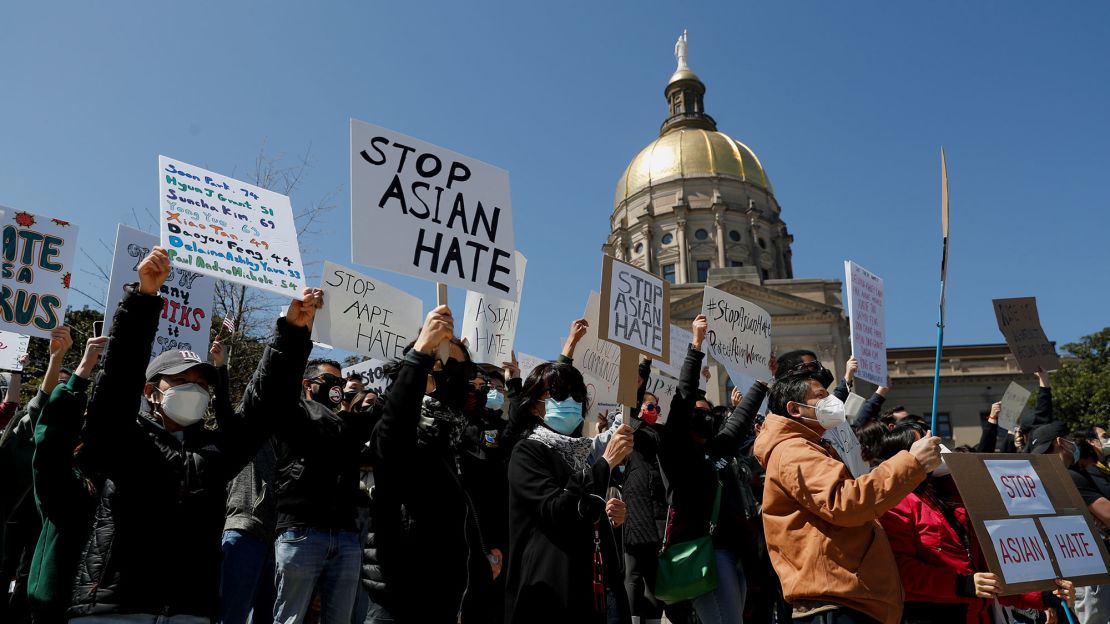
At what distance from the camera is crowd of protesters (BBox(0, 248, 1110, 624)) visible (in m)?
3.28

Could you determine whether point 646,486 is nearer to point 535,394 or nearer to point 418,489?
point 535,394

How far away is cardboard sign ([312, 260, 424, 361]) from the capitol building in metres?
45.3

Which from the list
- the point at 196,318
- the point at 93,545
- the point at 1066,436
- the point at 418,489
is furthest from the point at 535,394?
the point at 1066,436

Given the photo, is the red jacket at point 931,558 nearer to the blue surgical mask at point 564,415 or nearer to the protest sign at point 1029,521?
the protest sign at point 1029,521

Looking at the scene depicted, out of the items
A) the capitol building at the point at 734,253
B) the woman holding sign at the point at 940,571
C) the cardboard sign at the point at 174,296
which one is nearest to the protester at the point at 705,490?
the woman holding sign at the point at 940,571

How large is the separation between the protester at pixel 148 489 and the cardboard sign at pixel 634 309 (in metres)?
3.64

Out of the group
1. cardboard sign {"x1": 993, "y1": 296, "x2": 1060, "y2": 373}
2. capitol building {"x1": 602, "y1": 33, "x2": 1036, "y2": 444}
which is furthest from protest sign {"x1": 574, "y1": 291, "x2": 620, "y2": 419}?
capitol building {"x1": 602, "y1": 33, "x2": 1036, "y2": 444}

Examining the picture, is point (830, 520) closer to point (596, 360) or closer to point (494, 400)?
point (494, 400)

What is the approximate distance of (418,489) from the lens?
403cm

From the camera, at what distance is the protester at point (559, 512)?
13.5 feet

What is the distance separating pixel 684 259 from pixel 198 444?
68356mm

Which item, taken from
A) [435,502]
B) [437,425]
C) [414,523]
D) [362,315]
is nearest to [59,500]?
[414,523]

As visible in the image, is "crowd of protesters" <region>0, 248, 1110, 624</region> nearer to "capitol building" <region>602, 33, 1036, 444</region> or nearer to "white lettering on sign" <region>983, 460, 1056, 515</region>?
"white lettering on sign" <region>983, 460, 1056, 515</region>

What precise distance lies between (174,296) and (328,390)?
235cm
